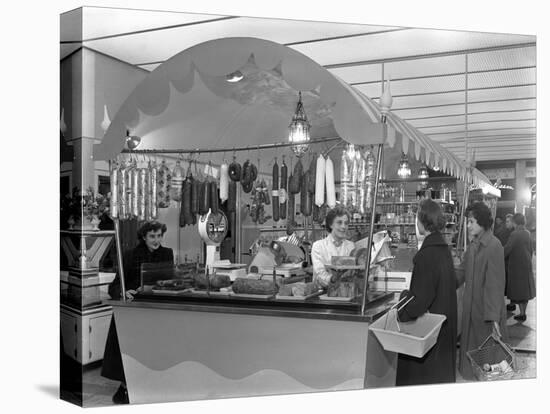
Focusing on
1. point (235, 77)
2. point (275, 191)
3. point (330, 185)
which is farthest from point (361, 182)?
point (235, 77)

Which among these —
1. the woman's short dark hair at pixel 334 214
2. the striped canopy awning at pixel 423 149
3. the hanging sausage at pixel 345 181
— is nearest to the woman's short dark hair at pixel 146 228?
the woman's short dark hair at pixel 334 214

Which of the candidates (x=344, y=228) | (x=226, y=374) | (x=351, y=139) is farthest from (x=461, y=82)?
(x=226, y=374)

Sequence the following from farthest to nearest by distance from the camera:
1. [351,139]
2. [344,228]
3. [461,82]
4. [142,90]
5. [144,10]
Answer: [461,82]
[344,228]
[144,10]
[142,90]
[351,139]

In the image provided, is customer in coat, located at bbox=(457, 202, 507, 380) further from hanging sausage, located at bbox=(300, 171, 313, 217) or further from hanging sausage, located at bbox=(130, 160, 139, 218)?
hanging sausage, located at bbox=(130, 160, 139, 218)

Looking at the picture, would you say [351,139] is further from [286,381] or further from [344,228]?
[286,381]

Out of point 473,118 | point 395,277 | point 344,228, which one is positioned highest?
point 473,118

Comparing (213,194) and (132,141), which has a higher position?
(132,141)

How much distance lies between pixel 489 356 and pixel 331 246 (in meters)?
1.76

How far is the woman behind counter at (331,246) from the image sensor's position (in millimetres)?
5652

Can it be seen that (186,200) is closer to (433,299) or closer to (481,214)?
(433,299)

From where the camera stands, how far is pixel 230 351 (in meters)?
5.24

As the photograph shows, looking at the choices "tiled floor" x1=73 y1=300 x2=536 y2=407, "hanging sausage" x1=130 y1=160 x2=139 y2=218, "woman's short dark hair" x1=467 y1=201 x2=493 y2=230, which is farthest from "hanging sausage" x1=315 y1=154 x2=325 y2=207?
"tiled floor" x1=73 y1=300 x2=536 y2=407

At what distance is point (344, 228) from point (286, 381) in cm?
146

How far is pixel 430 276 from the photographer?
5.33 metres
